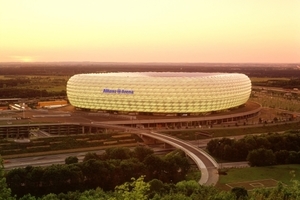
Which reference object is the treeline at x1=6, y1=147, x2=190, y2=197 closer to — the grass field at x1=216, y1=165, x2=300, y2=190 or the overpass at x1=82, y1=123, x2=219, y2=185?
the overpass at x1=82, y1=123, x2=219, y2=185

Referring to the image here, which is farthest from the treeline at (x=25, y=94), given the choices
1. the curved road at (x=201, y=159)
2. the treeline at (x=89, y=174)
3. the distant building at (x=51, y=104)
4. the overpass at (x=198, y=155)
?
the treeline at (x=89, y=174)

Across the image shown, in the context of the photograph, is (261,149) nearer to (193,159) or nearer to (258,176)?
(258,176)

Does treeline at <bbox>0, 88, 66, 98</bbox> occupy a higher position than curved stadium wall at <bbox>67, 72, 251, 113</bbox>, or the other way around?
curved stadium wall at <bbox>67, 72, 251, 113</bbox>

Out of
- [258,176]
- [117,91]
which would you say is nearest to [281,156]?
[258,176]

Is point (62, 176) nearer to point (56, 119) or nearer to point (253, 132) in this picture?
point (56, 119)

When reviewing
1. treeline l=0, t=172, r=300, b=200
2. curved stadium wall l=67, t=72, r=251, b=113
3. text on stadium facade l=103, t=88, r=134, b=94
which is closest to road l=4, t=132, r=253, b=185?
treeline l=0, t=172, r=300, b=200

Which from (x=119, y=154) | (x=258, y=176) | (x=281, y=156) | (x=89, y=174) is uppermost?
(x=119, y=154)

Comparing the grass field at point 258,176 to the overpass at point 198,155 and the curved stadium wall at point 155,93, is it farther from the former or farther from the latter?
the curved stadium wall at point 155,93
